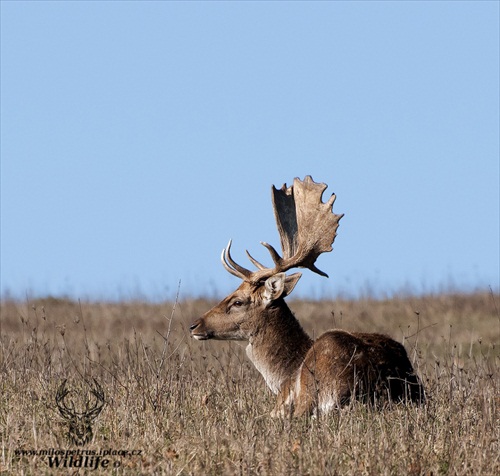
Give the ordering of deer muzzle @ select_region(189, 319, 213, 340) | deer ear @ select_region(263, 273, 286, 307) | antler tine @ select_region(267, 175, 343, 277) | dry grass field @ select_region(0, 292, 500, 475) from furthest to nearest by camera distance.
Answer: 1. antler tine @ select_region(267, 175, 343, 277)
2. deer muzzle @ select_region(189, 319, 213, 340)
3. deer ear @ select_region(263, 273, 286, 307)
4. dry grass field @ select_region(0, 292, 500, 475)

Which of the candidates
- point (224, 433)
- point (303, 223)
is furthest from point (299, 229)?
point (224, 433)

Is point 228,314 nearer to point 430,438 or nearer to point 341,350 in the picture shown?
point 341,350

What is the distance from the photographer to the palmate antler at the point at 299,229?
10312 millimetres

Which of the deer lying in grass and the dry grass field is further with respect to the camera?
the deer lying in grass

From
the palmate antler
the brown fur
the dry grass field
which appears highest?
the palmate antler

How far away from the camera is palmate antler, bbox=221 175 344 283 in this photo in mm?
10312

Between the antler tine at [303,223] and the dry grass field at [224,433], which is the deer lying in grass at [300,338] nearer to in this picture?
the antler tine at [303,223]

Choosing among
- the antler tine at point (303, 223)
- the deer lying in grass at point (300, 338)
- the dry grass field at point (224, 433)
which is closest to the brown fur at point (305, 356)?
the deer lying in grass at point (300, 338)

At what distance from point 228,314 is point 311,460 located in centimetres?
363

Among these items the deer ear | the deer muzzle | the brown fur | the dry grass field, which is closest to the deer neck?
the brown fur

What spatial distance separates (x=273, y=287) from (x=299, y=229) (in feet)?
2.54

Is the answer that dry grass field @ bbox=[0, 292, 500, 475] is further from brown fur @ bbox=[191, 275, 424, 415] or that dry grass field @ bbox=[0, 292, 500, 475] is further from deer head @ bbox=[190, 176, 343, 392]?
deer head @ bbox=[190, 176, 343, 392]

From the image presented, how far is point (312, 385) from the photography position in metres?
8.93

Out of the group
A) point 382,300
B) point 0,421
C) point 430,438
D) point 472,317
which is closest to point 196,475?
point 430,438
